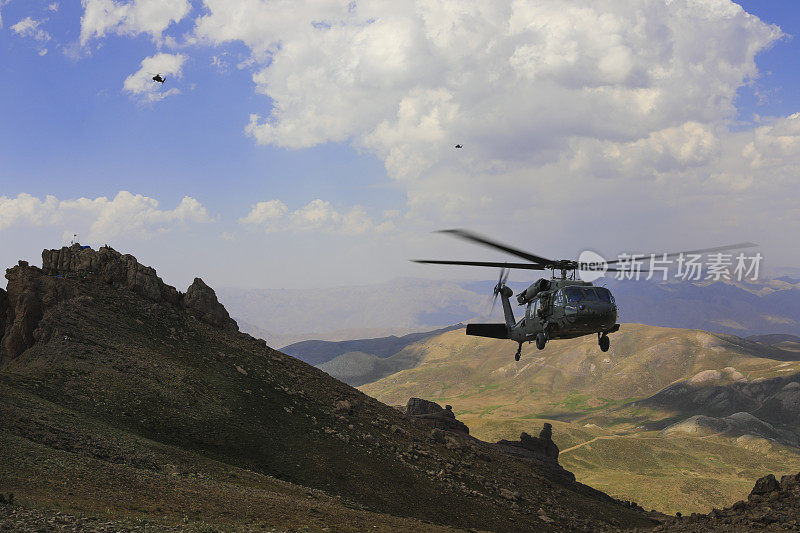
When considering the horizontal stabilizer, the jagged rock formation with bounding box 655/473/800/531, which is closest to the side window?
the horizontal stabilizer

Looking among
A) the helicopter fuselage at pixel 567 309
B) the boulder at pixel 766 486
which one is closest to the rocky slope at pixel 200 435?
the helicopter fuselage at pixel 567 309

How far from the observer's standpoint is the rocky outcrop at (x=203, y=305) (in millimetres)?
50688

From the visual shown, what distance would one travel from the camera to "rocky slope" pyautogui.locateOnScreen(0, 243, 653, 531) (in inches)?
902

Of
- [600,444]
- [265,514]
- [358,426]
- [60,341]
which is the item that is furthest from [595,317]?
[600,444]

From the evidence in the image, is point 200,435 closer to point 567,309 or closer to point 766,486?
point 567,309

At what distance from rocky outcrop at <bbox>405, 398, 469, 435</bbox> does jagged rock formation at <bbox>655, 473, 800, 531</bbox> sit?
3117 cm

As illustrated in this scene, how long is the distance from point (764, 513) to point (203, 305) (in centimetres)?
4194

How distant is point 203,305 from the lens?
51.2 meters

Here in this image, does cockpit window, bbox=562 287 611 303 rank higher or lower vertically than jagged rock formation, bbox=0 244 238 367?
higher

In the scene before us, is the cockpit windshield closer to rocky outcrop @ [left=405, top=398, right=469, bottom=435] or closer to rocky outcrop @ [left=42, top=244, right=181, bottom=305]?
rocky outcrop @ [left=405, top=398, right=469, bottom=435]

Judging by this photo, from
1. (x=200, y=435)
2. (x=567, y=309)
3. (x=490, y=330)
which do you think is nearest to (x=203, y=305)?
(x=200, y=435)

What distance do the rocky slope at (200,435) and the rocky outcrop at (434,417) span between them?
3233 mm

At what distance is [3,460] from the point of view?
2172cm

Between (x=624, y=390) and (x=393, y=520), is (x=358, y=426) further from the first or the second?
(x=624, y=390)
